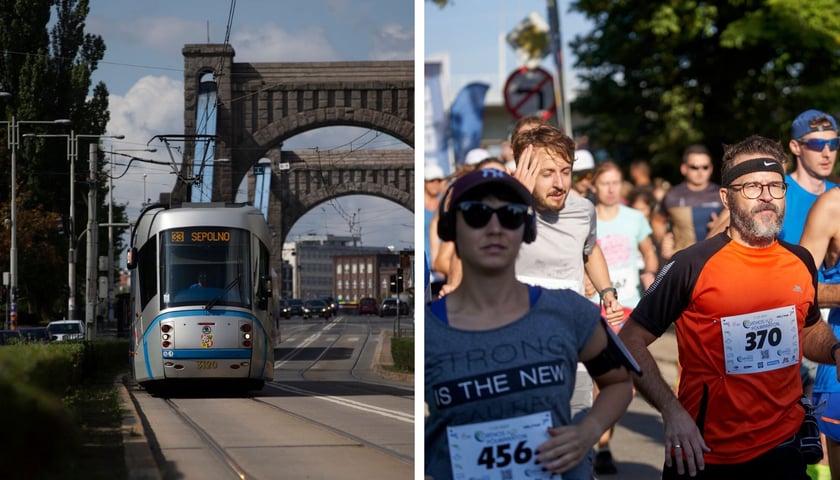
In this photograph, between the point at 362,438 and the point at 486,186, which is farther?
the point at 362,438

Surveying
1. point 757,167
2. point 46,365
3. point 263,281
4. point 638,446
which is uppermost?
point 757,167

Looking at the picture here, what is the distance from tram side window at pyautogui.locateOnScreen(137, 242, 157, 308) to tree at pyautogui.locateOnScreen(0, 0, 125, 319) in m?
1.07

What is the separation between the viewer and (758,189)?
5992 mm

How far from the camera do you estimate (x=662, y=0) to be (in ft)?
101

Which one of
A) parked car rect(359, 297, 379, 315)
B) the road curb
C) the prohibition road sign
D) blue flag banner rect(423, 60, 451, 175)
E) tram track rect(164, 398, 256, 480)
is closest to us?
the road curb

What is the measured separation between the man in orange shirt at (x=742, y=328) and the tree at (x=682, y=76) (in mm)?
23539

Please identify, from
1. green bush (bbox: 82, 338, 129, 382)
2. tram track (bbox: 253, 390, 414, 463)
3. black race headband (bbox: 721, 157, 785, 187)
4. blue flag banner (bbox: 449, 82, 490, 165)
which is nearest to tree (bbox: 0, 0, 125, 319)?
green bush (bbox: 82, 338, 129, 382)

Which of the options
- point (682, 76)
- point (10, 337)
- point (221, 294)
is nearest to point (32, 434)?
point (10, 337)

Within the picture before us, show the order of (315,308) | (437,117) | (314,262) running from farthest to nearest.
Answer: (437,117) < (315,308) < (314,262)

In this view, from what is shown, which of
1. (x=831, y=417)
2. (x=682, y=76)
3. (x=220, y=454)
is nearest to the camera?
(x=220, y=454)

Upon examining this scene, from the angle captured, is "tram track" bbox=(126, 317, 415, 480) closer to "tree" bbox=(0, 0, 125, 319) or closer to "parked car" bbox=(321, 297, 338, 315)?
"parked car" bbox=(321, 297, 338, 315)

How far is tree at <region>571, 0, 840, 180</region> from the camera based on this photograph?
29422 mm

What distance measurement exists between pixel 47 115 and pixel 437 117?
1257cm

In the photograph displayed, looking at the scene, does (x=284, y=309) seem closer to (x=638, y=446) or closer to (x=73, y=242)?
(x=73, y=242)
